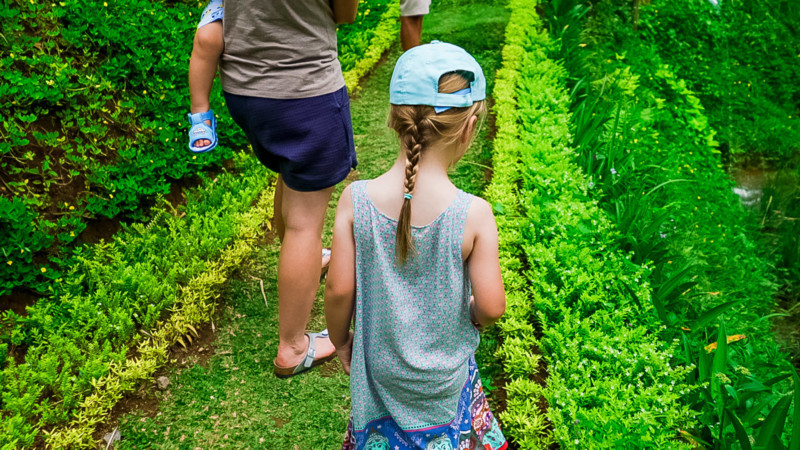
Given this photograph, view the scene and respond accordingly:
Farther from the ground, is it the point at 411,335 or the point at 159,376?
the point at 411,335

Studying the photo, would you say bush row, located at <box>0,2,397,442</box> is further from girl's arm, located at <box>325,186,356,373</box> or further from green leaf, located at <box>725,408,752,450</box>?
green leaf, located at <box>725,408,752,450</box>

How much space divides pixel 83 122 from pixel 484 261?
275cm

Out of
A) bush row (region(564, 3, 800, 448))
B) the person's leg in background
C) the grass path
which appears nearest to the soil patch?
the grass path

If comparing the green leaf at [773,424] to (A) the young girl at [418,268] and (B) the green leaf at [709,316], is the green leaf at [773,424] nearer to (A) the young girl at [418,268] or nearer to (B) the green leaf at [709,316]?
(B) the green leaf at [709,316]

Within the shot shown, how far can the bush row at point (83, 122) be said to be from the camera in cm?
282

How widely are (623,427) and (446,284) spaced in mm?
1114

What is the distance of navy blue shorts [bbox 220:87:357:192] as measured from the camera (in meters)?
1.92

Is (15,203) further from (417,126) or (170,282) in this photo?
(417,126)

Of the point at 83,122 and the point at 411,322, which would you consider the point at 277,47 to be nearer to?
the point at 411,322

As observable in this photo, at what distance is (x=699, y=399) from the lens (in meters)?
2.29

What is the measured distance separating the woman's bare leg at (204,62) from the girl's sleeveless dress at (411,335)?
0.82 m

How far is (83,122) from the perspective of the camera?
126 inches

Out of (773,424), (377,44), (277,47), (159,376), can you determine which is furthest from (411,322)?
(377,44)

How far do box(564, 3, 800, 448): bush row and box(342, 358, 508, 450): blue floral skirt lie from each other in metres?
0.90
